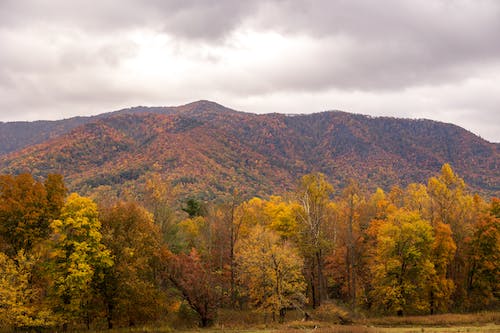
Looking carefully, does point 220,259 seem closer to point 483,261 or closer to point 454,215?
point 454,215

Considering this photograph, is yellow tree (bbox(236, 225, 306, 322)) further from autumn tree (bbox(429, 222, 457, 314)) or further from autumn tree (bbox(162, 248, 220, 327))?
autumn tree (bbox(429, 222, 457, 314))

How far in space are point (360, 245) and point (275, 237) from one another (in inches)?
665

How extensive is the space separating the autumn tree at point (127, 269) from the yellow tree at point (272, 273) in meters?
9.98

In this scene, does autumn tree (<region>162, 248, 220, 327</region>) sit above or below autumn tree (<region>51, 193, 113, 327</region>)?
below

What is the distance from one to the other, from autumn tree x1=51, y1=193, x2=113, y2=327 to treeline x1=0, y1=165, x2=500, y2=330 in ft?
0.37

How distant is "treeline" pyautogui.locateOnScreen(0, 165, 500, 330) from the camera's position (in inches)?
1403

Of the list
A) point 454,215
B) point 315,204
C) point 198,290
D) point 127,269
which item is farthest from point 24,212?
point 454,215

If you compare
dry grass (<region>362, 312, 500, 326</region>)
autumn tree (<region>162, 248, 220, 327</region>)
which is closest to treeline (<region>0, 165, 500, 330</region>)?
autumn tree (<region>162, 248, 220, 327</region>)

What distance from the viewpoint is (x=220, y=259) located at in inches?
2357

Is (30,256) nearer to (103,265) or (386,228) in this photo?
(103,265)

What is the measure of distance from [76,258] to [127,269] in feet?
13.9

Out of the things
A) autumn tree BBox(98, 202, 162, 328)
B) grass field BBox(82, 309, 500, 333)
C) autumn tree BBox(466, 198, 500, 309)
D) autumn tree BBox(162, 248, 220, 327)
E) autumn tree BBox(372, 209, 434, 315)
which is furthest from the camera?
autumn tree BBox(466, 198, 500, 309)

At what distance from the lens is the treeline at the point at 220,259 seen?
3562 centimetres

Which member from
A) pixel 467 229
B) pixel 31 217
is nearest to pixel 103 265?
pixel 31 217
